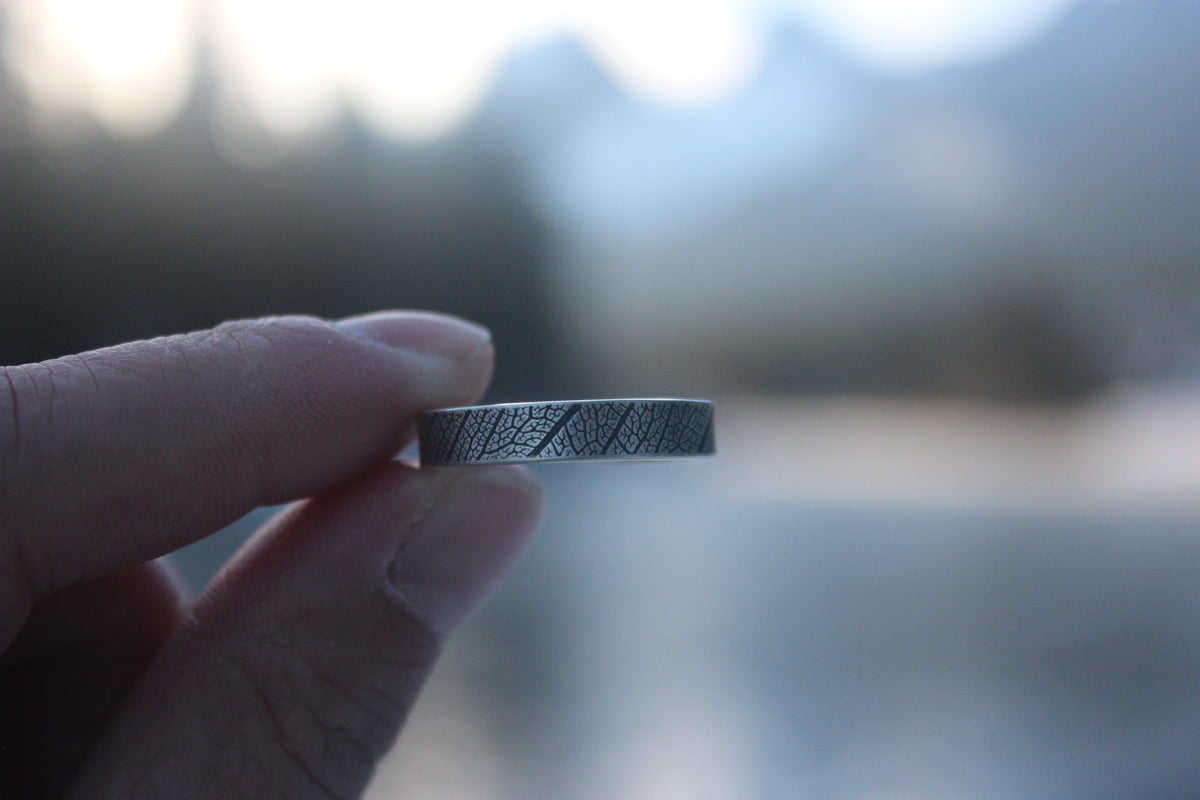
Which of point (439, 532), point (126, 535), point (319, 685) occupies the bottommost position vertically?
point (319, 685)

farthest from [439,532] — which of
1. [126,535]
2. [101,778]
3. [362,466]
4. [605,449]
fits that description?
[101,778]

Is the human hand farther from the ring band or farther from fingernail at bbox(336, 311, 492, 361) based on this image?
the ring band

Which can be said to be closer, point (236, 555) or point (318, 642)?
point (318, 642)

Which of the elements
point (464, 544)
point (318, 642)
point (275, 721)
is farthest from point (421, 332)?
point (275, 721)

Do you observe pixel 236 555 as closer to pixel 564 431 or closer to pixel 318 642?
pixel 318 642

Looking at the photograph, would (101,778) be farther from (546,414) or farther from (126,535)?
(546,414)

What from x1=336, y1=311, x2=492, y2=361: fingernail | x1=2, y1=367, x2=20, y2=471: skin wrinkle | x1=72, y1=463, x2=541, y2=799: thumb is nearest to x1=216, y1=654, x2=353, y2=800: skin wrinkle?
x1=72, y1=463, x2=541, y2=799: thumb

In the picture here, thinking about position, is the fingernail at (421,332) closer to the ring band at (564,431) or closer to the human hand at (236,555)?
the human hand at (236,555)
